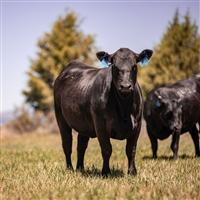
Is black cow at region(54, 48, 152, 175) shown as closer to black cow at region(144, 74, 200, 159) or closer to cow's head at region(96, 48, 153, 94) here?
cow's head at region(96, 48, 153, 94)

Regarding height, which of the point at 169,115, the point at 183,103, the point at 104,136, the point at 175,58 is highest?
the point at 175,58

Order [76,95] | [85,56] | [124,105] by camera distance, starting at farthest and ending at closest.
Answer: [85,56] < [76,95] < [124,105]

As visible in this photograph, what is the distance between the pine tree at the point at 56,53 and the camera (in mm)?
37969

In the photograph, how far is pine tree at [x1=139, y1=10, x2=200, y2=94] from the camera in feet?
113

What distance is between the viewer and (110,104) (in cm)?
724

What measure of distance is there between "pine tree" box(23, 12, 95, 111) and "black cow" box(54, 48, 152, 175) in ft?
97.0

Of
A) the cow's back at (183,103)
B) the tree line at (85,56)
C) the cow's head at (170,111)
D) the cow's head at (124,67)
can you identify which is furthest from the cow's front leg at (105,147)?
the tree line at (85,56)

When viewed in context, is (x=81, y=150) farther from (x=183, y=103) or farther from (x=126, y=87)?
(x=183, y=103)

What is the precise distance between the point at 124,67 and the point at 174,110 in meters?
→ 4.80

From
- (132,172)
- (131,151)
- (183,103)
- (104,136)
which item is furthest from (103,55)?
(183,103)

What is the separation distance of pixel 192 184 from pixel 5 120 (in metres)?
28.2

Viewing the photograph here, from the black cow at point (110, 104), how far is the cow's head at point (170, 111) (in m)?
3.32

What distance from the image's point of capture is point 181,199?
210 inches

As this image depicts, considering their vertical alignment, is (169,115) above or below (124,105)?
below
